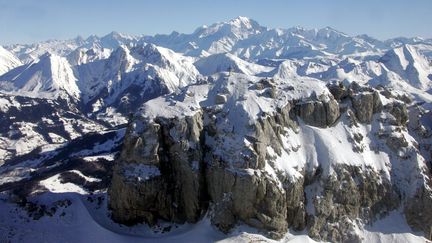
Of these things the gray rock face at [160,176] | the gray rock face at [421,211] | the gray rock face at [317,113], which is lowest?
the gray rock face at [421,211]

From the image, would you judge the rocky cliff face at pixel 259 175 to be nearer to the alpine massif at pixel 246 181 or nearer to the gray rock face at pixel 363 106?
the alpine massif at pixel 246 181

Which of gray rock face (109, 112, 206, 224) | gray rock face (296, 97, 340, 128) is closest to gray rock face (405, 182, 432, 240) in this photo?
gray rock face (296, 97, 340, 128)

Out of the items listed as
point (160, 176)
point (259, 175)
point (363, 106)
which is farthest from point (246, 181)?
point (363, 106)

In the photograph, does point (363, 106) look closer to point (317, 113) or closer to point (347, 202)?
point (317, 113)

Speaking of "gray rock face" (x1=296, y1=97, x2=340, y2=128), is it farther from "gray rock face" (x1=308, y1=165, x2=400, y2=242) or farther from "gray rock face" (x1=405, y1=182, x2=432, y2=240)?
"gray rock face" (x1=405, y1=182, x2=432, y2=240)

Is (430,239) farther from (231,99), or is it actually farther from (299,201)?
(231,99)

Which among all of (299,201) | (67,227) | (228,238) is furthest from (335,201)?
(67,227)

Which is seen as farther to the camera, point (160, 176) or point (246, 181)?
point (160, 176)

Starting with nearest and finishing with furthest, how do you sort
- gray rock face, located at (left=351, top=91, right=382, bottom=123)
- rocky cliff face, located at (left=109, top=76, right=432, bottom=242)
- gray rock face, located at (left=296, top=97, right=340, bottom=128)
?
rocky cliff face, located at (left=109, top=76, right=432, bottom=242) → gray rock face, located at (left=296, top=97, right=340, bottom=128) → gray rock face, located at (left=351, top=91, right=382, bottom=123)

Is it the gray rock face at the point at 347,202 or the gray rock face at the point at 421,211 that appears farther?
the gray rock face at the point at 421,211

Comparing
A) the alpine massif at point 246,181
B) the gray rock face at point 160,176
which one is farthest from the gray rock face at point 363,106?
the gray rock face at point 160,176
